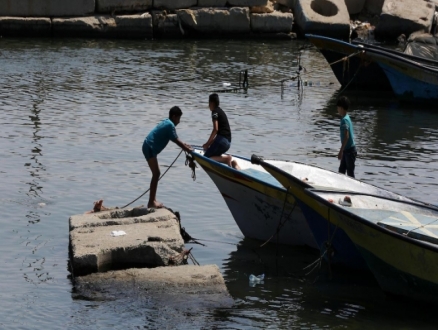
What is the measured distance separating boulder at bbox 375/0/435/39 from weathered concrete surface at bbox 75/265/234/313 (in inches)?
855

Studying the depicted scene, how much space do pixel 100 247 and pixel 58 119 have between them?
29.2 ft

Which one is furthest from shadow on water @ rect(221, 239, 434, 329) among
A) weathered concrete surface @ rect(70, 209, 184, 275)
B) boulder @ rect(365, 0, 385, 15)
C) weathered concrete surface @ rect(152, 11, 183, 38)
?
boulder @ rect(365, 0, 385, 15)

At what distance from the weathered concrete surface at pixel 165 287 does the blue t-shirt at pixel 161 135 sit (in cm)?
232

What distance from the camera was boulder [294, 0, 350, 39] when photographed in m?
29.3

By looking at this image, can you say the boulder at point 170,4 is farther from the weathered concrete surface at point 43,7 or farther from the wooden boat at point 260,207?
the wooden boat at point 260,207

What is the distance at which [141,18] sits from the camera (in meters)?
29.3

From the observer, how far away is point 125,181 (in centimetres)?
1394

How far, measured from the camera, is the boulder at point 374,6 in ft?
106

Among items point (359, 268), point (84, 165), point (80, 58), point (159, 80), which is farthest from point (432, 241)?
point (80, 58)

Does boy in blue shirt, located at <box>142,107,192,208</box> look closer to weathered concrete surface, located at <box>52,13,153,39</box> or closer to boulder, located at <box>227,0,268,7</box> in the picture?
weathered concrete surface, located at <box>52,13,153,39</box>

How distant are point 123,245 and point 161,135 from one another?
2.12m

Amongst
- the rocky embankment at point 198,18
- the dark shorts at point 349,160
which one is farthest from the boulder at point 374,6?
the dark shorts at point 349,160

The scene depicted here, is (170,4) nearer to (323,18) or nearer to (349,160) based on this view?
(323,18)

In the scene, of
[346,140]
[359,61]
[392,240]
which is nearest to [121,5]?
[359,61]
